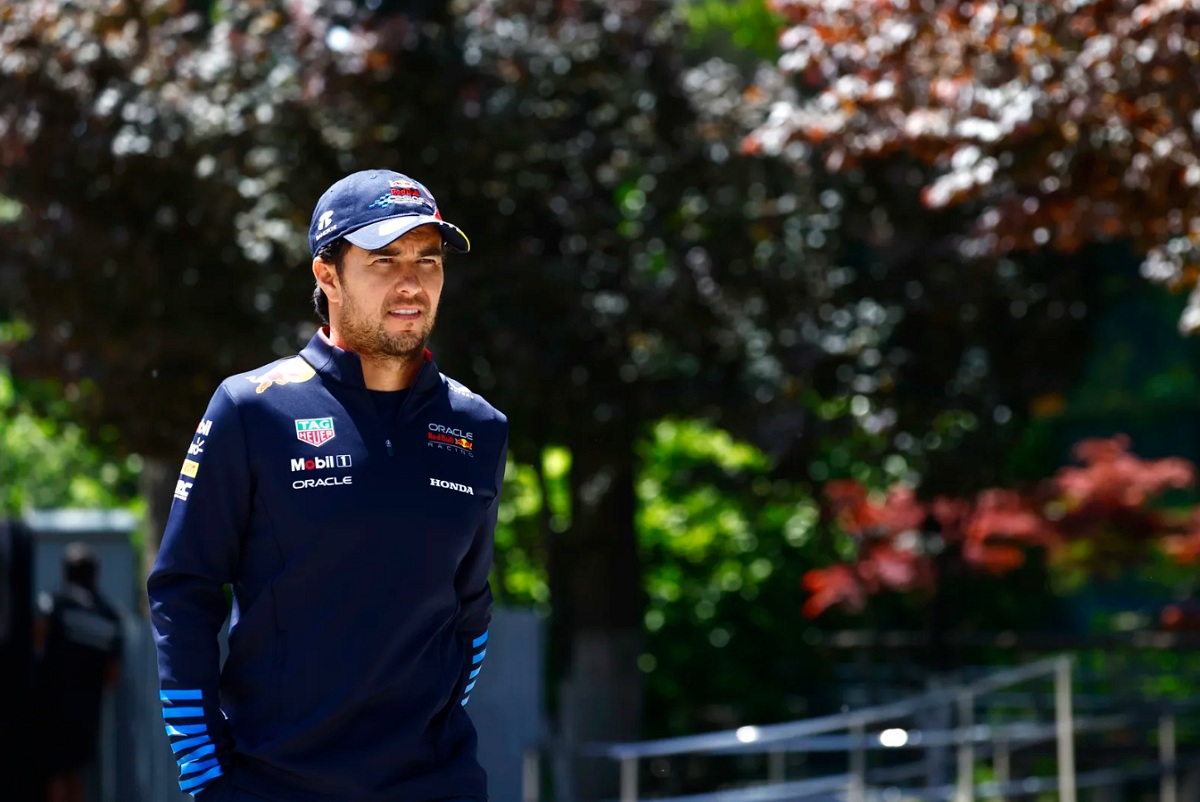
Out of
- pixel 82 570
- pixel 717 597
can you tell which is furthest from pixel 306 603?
pixel 717 597

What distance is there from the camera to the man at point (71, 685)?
29.1 feet

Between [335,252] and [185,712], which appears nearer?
[185,712]

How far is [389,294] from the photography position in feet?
9.69

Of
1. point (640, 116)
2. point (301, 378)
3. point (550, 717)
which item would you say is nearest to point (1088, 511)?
point (640, 116)

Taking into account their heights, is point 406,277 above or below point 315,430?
above

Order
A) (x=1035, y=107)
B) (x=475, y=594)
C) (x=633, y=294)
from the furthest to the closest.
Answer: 1. (x=633, y=294)
2. (x=1035, y=107)
3. (x=475, y=594)

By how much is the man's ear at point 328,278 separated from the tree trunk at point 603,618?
28.2ft

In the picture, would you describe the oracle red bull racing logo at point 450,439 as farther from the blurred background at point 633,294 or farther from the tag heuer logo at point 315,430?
the blurred background at point 633,294

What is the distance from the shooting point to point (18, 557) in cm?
848

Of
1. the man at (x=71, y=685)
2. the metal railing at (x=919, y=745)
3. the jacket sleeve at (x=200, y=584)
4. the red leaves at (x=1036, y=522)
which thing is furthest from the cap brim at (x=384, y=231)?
the red leaves at (x=1036, y=522)

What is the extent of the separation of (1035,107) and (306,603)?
14.8ft

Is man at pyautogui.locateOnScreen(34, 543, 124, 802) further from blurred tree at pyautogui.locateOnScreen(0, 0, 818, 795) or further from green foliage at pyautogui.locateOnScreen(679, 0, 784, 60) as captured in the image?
green foliage at pyautogui.locateOnScreen(679, 0, 784, 60)

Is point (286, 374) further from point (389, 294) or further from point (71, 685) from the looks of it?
point (71, 685)

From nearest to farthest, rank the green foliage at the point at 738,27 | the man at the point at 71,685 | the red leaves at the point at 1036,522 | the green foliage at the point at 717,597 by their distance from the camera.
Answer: the man at the point at 71,685, the red leaves at the point at 1036,522, the green foliage at the point at 717,597, the green foliage at the point at 738,27
